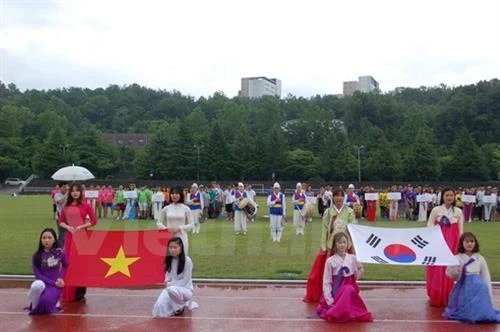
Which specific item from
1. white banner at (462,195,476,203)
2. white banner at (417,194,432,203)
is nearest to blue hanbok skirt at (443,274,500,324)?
white banner at (417,194,432,203)

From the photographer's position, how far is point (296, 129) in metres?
111

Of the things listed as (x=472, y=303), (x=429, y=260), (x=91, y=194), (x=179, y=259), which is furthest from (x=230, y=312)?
(x=91, y=194)

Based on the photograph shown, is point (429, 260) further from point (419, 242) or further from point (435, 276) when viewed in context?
point (435, 276)

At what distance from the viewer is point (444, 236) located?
10164mm

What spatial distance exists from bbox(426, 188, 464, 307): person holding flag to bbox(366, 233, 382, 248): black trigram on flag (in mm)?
1116

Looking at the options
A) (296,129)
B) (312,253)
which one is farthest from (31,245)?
(296,129)

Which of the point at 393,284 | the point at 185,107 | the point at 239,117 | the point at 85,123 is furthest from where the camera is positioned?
the point at 185,107

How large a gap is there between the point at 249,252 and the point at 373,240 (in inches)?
281

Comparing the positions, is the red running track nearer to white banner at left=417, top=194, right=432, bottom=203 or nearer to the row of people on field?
the row of people on field

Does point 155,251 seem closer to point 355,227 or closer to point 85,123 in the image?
point 355,227

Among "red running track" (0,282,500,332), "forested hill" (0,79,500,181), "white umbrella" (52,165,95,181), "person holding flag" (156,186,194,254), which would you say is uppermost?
"forested hill" (0,79,500,181)

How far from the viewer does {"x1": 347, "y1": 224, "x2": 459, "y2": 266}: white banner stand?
9.46 m

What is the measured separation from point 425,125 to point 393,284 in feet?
333

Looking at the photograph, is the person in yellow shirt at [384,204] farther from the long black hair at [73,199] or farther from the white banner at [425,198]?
the long black hair at [73,199]
